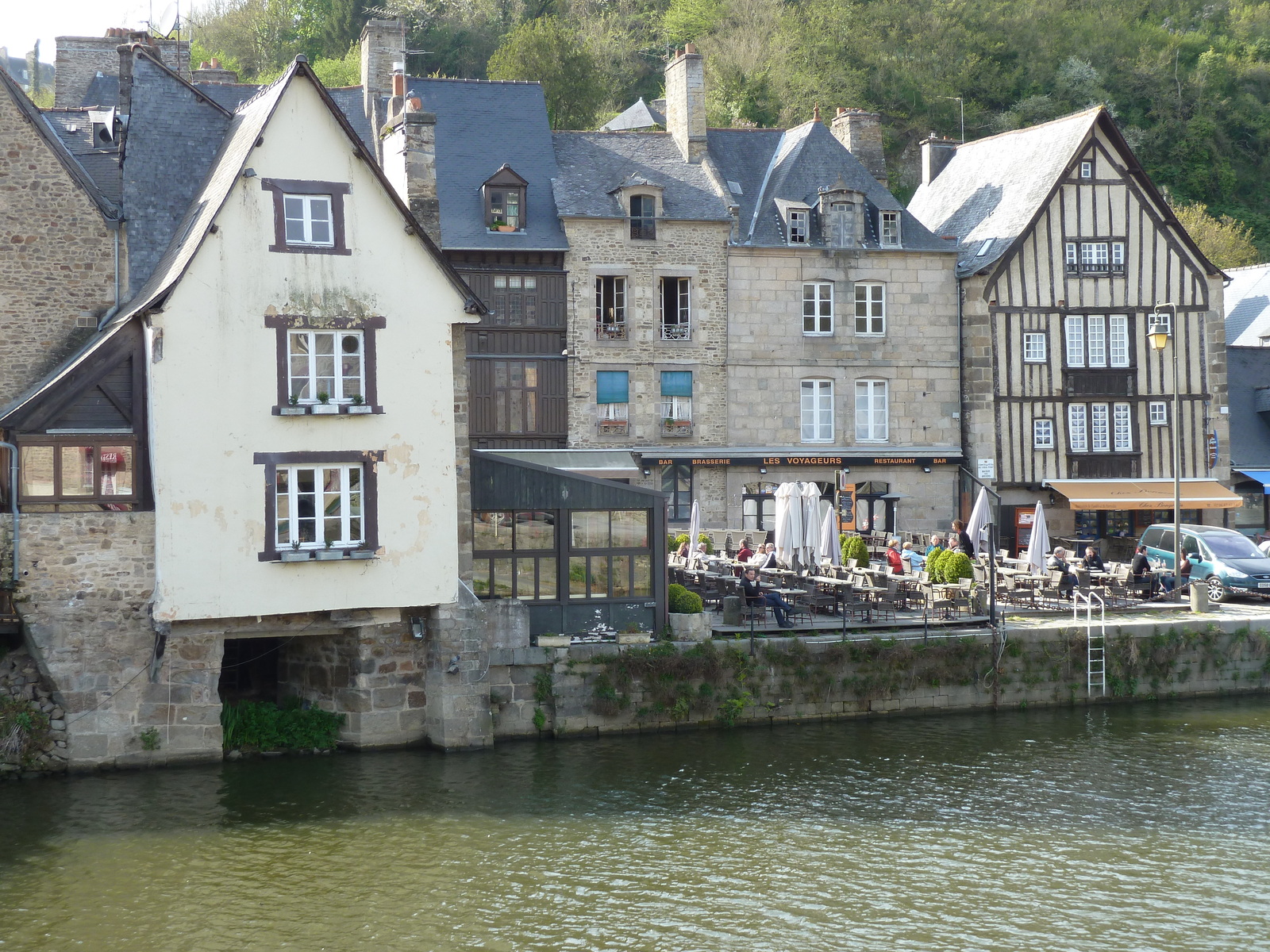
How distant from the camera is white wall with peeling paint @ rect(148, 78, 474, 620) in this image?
18234 millimetres

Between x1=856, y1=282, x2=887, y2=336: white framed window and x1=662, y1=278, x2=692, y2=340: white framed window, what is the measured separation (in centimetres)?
395

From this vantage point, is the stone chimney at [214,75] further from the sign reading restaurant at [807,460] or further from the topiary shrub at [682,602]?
the topiary shrub at [682,602]

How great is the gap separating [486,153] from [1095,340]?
14687 mm

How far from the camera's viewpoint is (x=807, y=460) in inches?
1304

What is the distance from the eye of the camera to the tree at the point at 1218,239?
47.3 meters

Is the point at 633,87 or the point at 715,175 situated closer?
the point at 715,175

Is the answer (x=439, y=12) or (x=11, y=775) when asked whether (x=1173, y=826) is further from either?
(x=439, y=12)

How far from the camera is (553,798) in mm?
17641

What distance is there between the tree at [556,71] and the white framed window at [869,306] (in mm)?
16626

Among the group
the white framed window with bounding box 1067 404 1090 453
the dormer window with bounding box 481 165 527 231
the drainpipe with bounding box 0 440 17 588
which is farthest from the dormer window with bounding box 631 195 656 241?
the drainpipe with bounding box 0 440 17 588

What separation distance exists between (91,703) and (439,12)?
44.8m

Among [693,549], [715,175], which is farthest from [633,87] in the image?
[693,549]

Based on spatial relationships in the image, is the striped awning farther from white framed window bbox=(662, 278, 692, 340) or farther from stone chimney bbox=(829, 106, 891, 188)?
stone chimney bbox=(829, 106, 891, 188)

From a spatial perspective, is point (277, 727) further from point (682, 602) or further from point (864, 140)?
point (864, 140)
